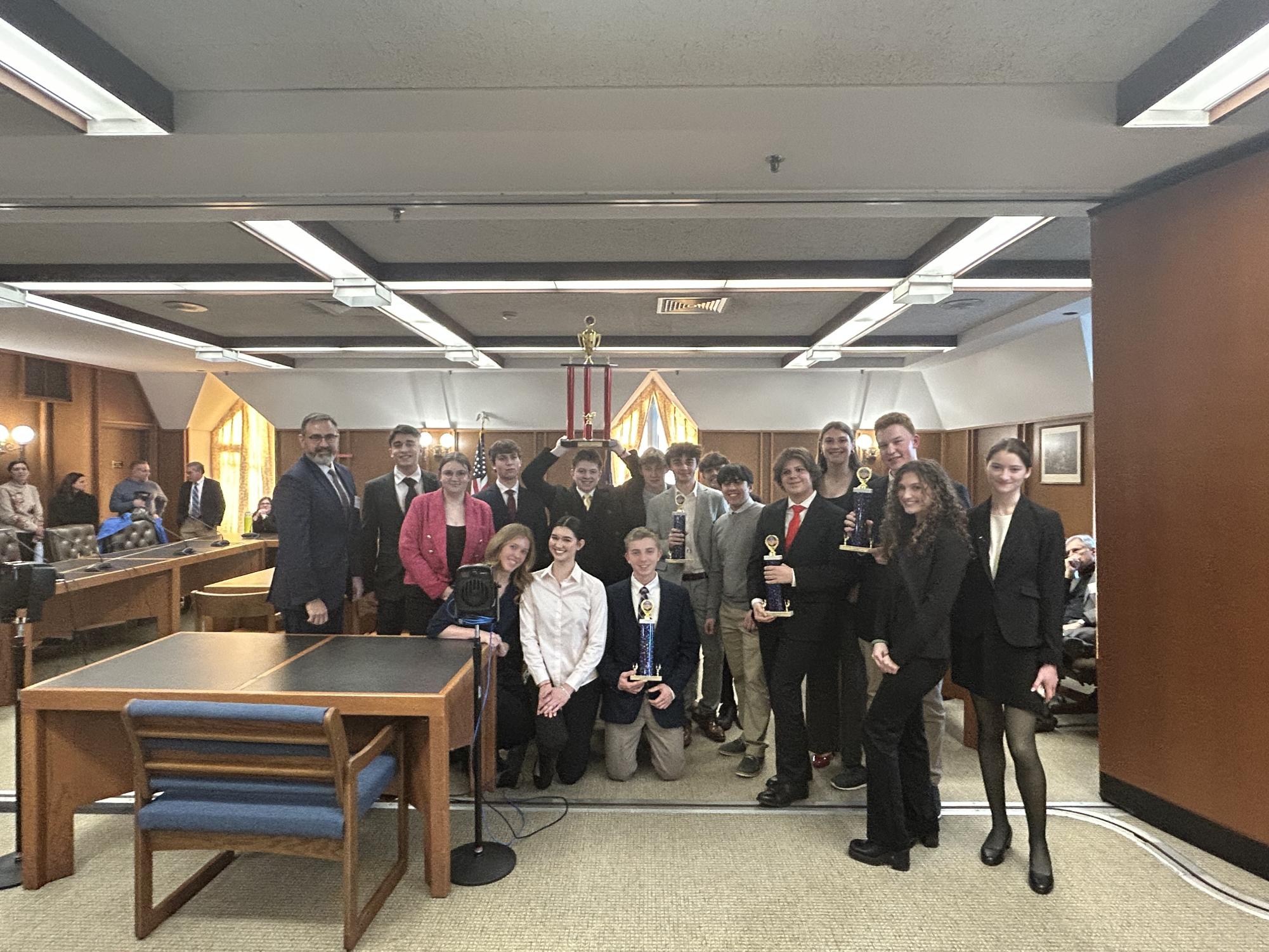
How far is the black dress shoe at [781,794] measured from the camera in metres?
2.94

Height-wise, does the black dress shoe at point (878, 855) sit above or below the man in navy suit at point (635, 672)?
below

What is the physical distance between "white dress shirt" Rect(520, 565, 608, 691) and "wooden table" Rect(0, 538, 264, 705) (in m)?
3.12

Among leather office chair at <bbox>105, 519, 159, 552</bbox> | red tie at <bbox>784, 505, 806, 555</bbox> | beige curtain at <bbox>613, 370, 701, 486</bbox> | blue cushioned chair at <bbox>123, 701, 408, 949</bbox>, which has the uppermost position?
beige curtain at <bbox>613, 370, 701, 486</bbox>

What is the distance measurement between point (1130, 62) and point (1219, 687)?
2.26 m

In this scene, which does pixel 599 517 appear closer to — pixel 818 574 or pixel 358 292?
pixel 818 574

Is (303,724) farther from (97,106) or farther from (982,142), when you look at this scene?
(982,142)

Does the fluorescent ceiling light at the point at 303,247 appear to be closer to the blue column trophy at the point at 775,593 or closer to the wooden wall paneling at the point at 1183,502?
the blue column trophy at the point at 775,593

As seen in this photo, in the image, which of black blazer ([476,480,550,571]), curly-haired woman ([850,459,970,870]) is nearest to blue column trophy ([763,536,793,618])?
curly-haired woman ([850,459,970,870])

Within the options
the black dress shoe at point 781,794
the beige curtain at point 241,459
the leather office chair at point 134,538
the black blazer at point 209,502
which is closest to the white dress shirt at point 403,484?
the black dress shoe at point 781,794

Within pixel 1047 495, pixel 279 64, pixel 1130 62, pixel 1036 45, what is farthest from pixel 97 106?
pixel 1047 495

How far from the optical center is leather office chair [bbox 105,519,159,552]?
18.9 feet

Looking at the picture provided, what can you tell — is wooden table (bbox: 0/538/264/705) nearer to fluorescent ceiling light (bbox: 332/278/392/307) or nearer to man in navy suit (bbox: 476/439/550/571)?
fluorescent ceiling light (bbox: 332/278/392/307)

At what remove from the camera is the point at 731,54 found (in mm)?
2209

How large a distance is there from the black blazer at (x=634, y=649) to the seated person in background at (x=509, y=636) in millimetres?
381
